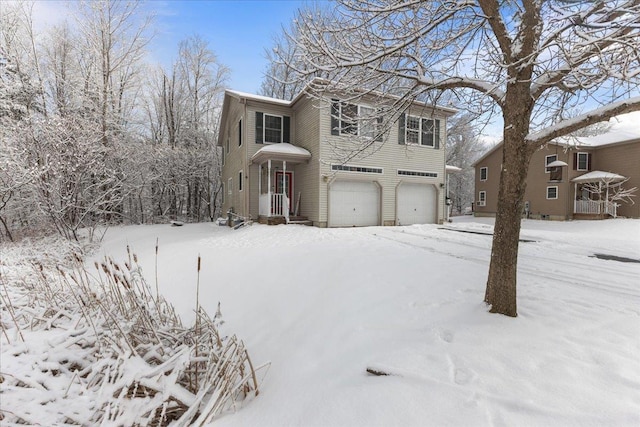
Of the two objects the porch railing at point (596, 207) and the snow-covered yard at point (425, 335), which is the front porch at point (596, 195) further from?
the snow-covered yard at point (425, 335)

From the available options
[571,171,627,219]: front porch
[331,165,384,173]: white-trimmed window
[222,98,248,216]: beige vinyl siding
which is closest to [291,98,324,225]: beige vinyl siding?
[331,165,384,173]: white-trimmed window

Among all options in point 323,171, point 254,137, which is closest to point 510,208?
point 323,171

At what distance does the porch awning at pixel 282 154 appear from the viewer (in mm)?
11344

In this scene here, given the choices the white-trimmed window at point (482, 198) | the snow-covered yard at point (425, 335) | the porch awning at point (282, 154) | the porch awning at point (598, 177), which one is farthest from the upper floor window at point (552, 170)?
the porch awning at point (282, 154)

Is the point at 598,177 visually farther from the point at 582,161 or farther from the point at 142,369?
the point at 142,369

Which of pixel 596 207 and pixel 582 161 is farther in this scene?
pixel 582 161

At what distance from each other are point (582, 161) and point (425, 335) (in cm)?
2260

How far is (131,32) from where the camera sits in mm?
17766

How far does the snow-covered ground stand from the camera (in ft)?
6.47

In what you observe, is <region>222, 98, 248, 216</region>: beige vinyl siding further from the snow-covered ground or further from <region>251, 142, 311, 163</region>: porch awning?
the snow-covered ground

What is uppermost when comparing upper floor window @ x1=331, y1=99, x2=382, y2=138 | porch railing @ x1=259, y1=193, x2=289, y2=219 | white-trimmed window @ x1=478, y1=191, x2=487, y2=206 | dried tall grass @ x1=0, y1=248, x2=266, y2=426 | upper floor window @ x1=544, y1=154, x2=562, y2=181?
upper floor window @ x1=544, y1=154, x2=562, y2=181

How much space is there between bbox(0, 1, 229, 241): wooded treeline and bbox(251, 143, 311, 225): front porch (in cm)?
576

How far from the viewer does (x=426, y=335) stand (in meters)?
2.95

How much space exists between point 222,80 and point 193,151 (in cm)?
691
